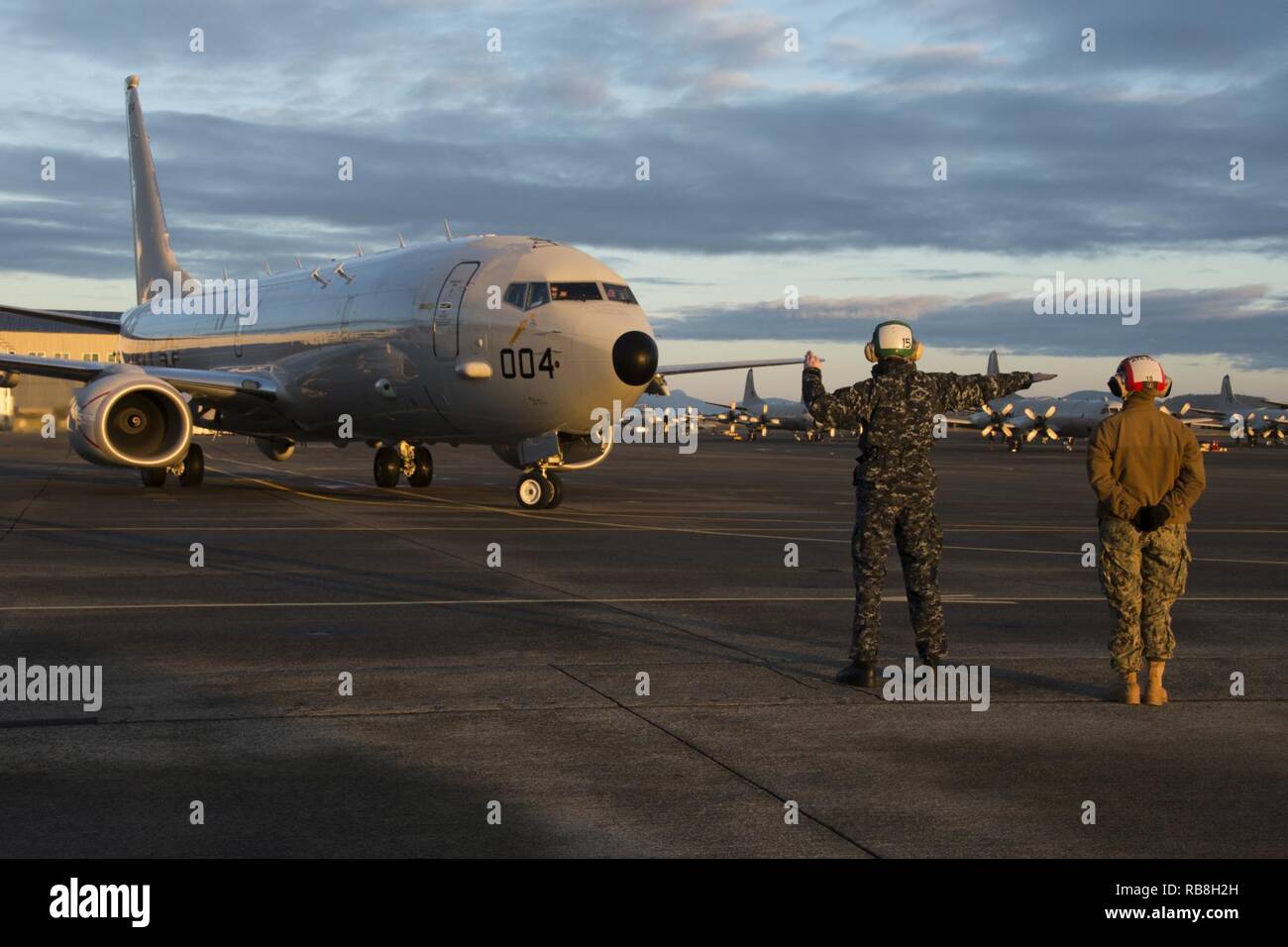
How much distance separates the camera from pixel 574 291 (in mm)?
22656

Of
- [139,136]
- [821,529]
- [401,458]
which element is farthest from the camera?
[139,136]

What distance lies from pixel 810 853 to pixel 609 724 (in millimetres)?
2360

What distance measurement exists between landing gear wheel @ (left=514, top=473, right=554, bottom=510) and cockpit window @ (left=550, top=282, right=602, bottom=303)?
300 centimetres

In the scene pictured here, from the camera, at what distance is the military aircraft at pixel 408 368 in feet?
73.2

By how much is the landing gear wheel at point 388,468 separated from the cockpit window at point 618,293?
856 cm

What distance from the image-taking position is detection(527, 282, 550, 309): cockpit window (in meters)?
22.6

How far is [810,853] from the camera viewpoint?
5.39m

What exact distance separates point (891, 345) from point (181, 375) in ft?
66.9

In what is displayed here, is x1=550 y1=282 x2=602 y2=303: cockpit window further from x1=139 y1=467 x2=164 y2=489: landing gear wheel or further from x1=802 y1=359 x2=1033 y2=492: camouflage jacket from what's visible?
x1=802 y1=359 x2=1033 y2=492: camouflage jacket

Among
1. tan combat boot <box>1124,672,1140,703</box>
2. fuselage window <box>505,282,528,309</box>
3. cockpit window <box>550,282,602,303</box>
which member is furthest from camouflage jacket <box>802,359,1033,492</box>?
fuselage window <box>505,282,528,309</box>

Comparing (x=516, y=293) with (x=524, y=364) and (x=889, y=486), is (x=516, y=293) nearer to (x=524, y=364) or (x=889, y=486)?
(x=524, y=364)

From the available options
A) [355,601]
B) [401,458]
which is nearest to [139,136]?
[401,458]

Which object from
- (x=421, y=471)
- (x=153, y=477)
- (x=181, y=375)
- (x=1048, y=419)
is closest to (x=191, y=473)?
(x=153, y=477)
